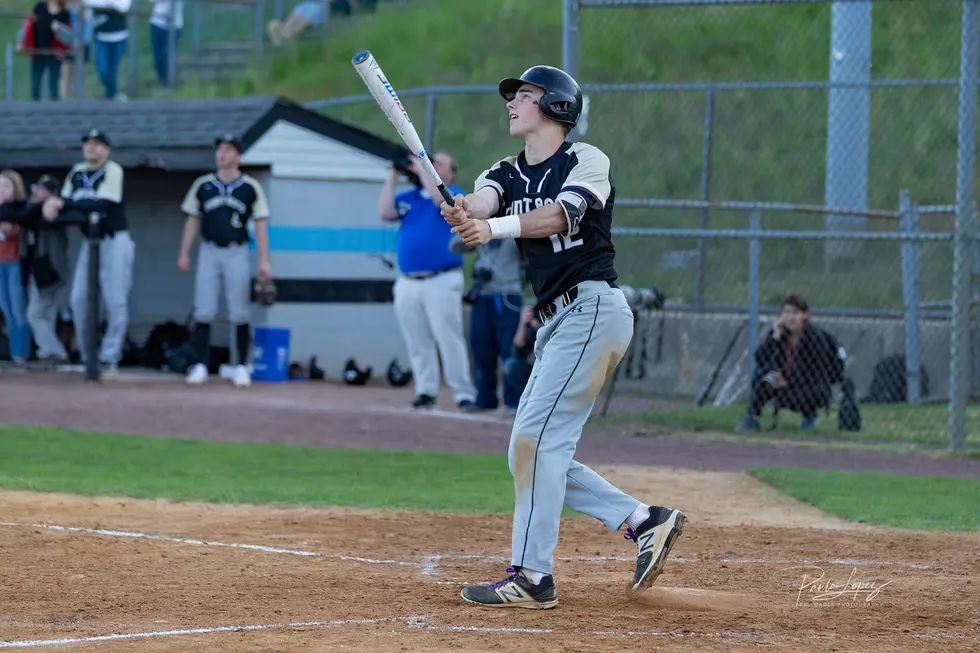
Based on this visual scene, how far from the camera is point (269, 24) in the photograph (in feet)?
88.7

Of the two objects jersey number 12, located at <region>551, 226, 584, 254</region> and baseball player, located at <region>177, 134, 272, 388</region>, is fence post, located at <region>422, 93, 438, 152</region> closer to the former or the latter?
baseball player, located at <region>177, 134, 272, 388</region>

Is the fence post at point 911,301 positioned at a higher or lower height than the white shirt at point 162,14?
lower

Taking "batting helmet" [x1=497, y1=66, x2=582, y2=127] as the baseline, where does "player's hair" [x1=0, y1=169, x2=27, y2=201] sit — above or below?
above

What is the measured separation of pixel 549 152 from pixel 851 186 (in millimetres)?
9394

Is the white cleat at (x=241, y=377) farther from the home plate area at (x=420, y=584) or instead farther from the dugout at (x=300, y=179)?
the home plate area at (x=420, y=584)

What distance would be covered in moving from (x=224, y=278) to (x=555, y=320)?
30.6 ft

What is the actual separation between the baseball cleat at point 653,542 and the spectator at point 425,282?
674 centimetres

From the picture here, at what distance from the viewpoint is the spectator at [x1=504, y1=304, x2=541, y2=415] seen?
12.0 metres

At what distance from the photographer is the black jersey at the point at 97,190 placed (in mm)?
14227

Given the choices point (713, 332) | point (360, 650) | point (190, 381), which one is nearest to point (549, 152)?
point (360, 650)

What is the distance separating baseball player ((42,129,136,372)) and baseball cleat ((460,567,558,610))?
9821 millimetres

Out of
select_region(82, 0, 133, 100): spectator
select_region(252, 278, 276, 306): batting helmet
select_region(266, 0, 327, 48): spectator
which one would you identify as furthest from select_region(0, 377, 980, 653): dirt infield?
select_region(266, 0, 327, 48): spectator

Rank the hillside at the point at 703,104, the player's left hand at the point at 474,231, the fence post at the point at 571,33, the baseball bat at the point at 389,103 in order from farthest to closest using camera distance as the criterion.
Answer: the hillside at the point at 703,104
the fence post at the point at 571,33
the baseball bat at the point at 389,103
the player's left hand at the point at 474,231
